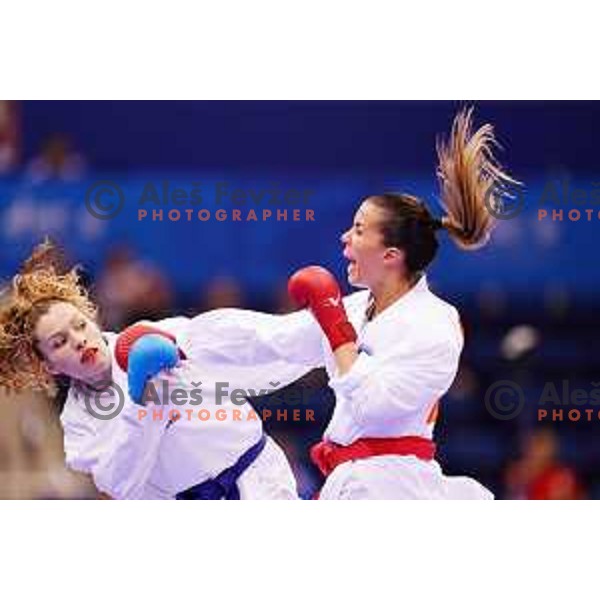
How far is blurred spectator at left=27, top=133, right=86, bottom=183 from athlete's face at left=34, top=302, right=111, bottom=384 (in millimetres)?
298

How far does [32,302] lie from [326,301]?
68 centimetres

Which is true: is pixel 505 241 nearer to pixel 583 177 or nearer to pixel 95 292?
pixel 583 177

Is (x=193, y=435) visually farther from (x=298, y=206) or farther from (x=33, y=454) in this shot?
(x=298, y=206)

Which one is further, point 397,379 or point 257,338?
point 257,338

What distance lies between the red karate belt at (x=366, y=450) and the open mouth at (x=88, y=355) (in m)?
0.55

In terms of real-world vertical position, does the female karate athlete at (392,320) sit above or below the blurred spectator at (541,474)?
above

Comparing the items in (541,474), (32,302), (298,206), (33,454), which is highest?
(298,206)

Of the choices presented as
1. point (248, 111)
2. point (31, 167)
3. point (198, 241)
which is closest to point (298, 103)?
point (248, 111)

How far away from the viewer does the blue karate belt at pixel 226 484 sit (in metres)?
3.97

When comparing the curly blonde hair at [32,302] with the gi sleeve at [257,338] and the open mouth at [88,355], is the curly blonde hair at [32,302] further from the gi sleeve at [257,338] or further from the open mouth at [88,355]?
the gi sleeve at [257,338]

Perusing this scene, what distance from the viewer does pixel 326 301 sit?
3.91m

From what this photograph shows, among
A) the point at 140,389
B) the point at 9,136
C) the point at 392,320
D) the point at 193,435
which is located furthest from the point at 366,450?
the point at 9,136

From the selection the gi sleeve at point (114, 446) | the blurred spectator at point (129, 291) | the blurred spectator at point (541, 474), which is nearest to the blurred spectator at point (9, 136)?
the blurred spectator at point (129, 291)

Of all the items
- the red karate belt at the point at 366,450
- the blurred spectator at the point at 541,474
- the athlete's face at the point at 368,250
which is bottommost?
the blurred spectator at the point at 541,474
